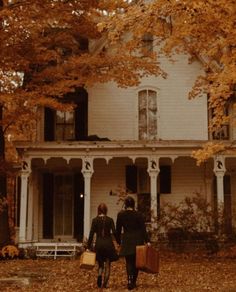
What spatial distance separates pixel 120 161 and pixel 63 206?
3.23 meters

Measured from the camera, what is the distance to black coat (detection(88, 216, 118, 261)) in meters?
11.1

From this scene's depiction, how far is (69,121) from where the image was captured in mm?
25000

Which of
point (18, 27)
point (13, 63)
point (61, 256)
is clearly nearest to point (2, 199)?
point (61, 256)

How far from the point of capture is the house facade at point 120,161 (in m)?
24.2

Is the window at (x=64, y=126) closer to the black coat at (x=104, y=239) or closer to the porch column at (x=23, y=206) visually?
the porch column at (x=23, y=206)

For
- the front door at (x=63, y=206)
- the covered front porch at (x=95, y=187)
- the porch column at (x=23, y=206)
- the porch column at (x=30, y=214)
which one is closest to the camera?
the porch column at (x=23, y=206)

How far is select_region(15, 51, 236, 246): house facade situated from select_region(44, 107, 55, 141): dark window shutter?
0.15 feet

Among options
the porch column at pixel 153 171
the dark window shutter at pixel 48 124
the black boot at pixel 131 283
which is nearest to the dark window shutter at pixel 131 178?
the porch column at pixel 153 171

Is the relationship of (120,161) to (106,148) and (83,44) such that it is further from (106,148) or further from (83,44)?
(83,44)

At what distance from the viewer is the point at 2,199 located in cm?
2058

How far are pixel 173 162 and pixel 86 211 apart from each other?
434cm

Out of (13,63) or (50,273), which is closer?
(50,273)

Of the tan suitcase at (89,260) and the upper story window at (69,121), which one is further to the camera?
the upper story window at (69,121)

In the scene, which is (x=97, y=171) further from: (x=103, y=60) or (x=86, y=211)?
(x=103, y=60)
